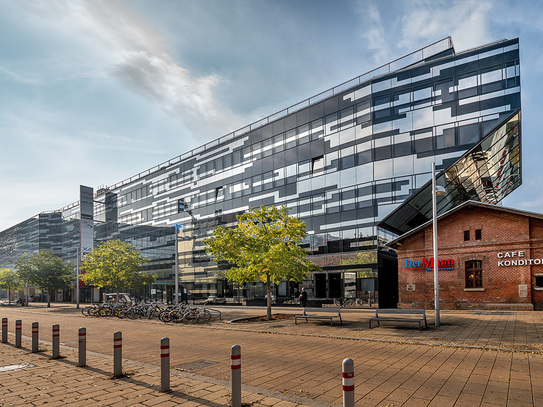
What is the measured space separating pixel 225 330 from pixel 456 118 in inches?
896

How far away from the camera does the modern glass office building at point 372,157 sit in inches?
1106

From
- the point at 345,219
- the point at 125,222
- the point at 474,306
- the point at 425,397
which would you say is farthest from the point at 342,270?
the point at 125,222

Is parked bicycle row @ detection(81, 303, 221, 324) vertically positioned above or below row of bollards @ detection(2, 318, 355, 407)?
below

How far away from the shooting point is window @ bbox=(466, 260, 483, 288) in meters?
24.9

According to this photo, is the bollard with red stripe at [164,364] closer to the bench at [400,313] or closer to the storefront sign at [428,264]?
the bench at [400,313]

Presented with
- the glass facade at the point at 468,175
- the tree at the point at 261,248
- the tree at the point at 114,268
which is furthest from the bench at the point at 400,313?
the tree at the point at 114,268

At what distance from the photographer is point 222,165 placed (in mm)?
47500

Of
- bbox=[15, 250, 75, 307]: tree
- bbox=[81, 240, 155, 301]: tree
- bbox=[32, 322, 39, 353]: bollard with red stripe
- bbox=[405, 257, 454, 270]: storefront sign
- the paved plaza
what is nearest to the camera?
the paved plaza

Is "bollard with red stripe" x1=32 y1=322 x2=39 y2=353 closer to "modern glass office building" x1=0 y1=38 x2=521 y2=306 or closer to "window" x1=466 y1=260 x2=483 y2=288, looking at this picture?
"modern glass office building" x1=0 y1=38 x2=521 y2=306

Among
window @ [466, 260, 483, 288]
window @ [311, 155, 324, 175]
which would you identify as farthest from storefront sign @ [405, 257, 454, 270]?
window @ [311, 155, 324, 175]

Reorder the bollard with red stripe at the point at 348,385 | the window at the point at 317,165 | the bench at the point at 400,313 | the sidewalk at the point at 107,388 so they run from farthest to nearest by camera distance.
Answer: the window at the point at 317,165, the bench at the point at 400,313, the sidewalk at the point at 107,388, the bollard with red stripe at the point at 348,385

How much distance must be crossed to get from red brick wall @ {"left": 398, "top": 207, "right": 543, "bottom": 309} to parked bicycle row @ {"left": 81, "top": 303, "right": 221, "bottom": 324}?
47.0 ft

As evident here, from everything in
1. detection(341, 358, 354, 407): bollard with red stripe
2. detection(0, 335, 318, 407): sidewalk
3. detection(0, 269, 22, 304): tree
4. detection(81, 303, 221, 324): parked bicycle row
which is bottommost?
→ detection(0, 269, 22, 304): tree

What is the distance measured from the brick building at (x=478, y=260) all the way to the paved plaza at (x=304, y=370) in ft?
29.0
